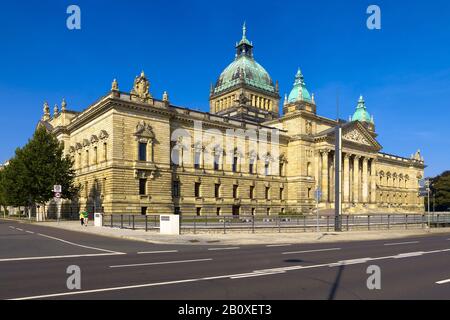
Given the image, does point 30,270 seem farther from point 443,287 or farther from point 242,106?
point 242,106

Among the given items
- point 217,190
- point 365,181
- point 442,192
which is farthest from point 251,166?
point 442,192

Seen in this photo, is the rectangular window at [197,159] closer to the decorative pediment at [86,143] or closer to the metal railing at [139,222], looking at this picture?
the decorative pediment at [86,143]

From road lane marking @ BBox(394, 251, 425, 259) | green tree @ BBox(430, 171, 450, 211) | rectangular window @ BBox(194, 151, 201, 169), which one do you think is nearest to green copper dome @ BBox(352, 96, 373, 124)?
green tree @ BBox(430, 171, 450, 211)

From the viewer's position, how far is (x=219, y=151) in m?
63.1

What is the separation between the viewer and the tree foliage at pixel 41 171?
5266cm

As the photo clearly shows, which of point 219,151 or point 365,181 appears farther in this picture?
point 365,181

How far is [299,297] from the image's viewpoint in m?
8.91

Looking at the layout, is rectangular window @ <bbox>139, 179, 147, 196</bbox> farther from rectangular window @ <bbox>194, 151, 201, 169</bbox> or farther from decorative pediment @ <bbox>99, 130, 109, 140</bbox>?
rectangular window @ <bbox>194, 151, 201, 169</bbox>

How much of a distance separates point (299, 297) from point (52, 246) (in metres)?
15.9

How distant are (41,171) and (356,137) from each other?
192ft

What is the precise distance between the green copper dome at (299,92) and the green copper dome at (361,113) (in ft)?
82.5

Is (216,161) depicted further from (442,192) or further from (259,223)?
(442,192)
